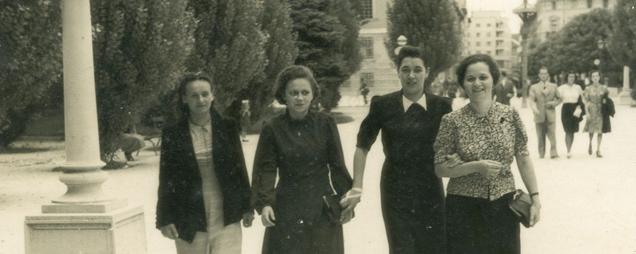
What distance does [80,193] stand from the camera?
23.2ft

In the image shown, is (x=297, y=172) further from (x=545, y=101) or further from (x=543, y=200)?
(x=545, y=101)

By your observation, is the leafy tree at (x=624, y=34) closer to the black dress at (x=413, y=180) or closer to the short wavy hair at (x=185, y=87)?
the black dress at (x=413, y=180)

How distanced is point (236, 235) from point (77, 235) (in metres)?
2.30

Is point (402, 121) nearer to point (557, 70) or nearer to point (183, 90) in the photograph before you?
point (183, 90)

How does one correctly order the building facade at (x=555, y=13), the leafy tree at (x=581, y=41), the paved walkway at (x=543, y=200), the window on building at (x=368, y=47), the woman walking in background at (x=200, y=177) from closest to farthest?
the woman walking in background at (x=200, y=177)
the paved walkway at (x=543, y=200)
the window on building at (x=368, y=47)
the leafy tree at (x=581, y=41)
the building facade at (x=555, y=13)

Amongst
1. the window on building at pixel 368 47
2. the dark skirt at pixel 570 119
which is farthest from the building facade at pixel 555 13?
the dark skirt at pixel 570 119

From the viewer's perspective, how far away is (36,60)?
12.0 metres

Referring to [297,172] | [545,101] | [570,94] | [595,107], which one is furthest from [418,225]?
[595,107]

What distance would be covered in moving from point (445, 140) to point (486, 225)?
1.72 feet

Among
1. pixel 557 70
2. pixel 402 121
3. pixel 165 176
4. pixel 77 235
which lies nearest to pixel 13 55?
pixel 77 235

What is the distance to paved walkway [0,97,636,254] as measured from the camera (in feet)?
27.1

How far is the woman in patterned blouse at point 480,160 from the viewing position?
15.0 feet

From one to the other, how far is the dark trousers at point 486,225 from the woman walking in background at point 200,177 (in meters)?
1.32

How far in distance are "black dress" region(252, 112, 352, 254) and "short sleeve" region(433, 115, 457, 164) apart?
0.59 m
